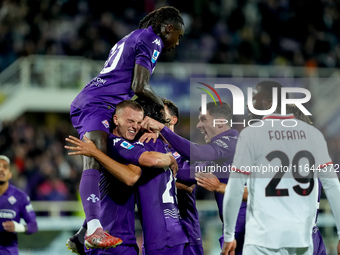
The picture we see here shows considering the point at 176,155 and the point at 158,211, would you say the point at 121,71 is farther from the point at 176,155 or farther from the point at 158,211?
the point at 158,211

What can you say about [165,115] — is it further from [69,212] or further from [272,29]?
[272,29]

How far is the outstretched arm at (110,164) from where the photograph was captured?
4891 mm

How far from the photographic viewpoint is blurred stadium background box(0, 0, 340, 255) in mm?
12500

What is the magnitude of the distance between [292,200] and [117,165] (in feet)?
4.65

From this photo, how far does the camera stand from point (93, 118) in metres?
5.38

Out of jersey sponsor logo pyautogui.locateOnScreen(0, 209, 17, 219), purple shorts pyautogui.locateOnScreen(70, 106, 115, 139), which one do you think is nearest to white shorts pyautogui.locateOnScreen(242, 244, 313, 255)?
purple shorts pyautogui.locateOnScreen(70, 106, 115, 139)

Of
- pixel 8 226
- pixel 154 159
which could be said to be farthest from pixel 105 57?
pixel 154 159

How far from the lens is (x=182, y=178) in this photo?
217 inches

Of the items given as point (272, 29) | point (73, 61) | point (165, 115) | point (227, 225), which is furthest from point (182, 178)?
point (272, 29)

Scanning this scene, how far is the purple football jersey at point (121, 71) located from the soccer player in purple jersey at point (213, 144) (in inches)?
18.8

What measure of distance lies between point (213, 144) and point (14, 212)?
357cm

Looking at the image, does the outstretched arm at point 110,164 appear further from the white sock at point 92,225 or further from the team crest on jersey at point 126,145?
the white sock at point 92,225

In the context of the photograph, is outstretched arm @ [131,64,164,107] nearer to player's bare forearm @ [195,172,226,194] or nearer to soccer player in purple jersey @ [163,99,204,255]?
soccer player in purple jersey @ [163,99,204,255]

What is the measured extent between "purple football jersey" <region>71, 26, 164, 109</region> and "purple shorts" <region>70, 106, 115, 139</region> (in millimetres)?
52
